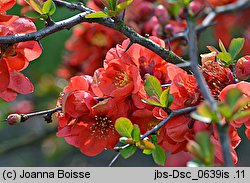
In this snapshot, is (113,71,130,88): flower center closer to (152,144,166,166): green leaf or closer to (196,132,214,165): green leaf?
(152,144,166,166): green leaf

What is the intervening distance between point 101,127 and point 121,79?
0.38 feet

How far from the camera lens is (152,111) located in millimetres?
1128

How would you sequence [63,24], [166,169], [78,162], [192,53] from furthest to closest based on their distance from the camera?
[78,162], [63,24], [166,169], [192,53]

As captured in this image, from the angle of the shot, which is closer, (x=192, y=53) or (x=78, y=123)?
(x=192, y=53)

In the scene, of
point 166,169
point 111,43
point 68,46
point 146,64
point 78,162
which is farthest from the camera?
point 78,162

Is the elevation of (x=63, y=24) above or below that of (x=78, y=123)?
above

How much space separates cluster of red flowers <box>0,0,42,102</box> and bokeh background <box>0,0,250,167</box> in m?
1.03

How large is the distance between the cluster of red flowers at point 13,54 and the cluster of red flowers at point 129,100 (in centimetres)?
11

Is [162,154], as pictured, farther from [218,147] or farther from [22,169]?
[22,169]

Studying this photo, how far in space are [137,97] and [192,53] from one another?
18.4 inches

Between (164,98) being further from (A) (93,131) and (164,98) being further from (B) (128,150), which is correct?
(A) (93,131)

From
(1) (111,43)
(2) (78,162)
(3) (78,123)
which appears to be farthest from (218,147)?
(2) (78,162)

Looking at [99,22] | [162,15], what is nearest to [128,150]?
[99,22]

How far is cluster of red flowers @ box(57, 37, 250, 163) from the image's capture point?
111cm
